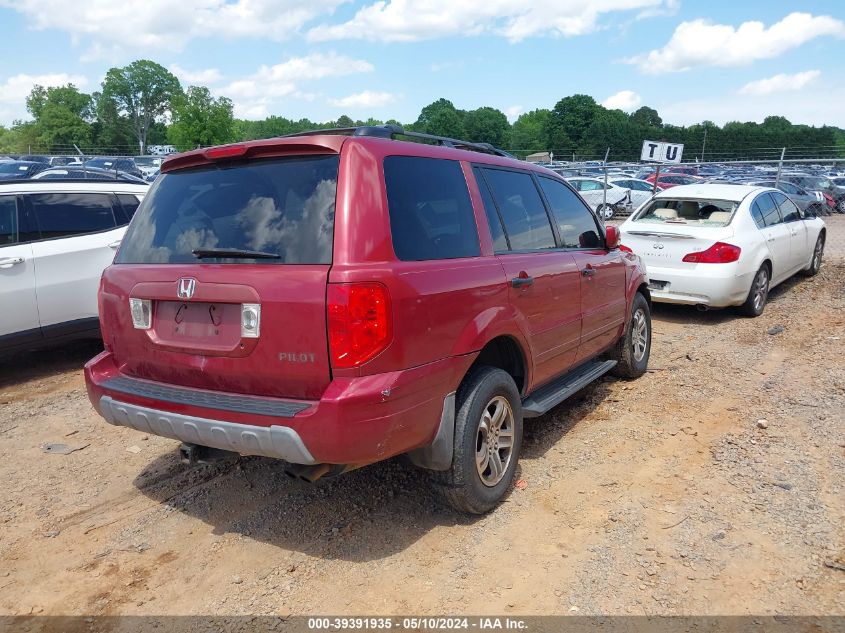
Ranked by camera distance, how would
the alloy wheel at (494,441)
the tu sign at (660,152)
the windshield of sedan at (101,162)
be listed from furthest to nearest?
the windshield of sedan at (101,162), the tu sign at (660,152), the alloy wheel at (494,441)

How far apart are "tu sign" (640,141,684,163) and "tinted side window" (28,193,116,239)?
19.8 m

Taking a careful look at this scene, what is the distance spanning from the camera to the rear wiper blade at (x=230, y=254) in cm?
294

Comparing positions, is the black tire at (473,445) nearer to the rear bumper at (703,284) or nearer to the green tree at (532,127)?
the rear bumper at (703,284)

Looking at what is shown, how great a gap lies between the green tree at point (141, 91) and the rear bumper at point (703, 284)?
378 ft

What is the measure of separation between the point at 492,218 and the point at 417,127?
318 ft

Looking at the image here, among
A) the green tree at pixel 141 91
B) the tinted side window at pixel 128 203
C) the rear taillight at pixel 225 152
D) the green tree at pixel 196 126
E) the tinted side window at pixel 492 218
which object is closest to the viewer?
the rear taillight at pixel 225 152

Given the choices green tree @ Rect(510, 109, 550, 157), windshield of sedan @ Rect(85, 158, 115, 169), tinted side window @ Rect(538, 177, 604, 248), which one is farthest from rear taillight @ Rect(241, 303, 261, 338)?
green tree @ Rect(510, 109, 550, 157)

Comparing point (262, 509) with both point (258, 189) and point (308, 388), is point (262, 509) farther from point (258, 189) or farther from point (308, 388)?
point (258, 189)

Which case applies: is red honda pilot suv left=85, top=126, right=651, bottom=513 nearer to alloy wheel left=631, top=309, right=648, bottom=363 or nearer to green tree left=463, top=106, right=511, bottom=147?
alloy wheel left=631, top=309, right=648, bottom=363

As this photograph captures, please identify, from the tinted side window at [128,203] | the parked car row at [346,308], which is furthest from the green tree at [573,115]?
the parked car row at [346,308]

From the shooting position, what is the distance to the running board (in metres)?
4.03

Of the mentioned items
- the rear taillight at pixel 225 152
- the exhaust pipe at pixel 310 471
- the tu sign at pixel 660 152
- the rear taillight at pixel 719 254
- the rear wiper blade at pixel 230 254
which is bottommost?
the exhaust pipe at pixel 310 471

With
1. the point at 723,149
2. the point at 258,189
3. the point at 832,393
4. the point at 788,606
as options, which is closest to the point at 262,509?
the point at 258,189

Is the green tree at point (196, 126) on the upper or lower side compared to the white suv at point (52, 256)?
upper
